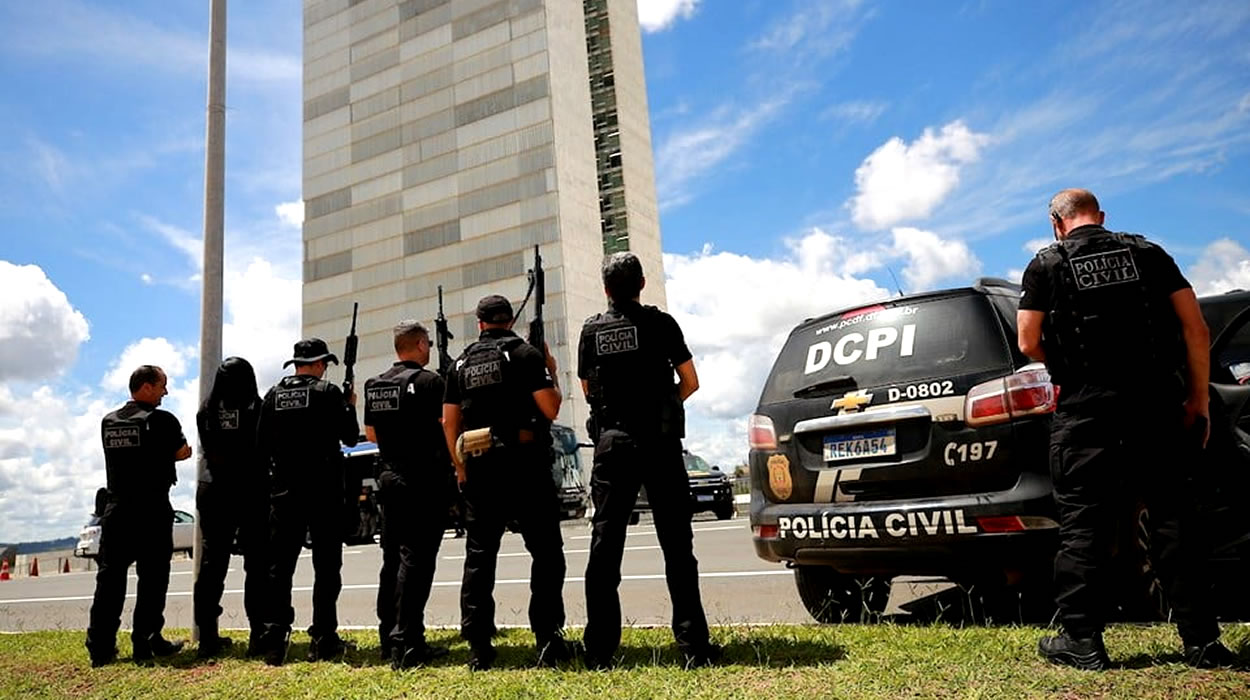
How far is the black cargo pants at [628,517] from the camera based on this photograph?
4.04 metres

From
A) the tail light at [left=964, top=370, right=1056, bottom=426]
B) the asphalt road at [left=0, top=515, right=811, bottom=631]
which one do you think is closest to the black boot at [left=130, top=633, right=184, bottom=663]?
the asphalt road at [left=0, top=515, right=811, bottom=631]

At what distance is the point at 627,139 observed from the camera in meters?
64.5

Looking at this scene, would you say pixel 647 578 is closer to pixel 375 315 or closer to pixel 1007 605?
pixel 1007 605

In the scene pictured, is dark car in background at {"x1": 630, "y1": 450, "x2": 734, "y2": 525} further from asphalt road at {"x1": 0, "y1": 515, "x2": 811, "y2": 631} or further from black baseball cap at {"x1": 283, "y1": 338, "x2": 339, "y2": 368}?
black baseball cap at {"x1": 283, "y1": 338, "x2": 339, "y2": 368}

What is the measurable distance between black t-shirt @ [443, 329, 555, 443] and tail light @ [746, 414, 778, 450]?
1.23 m

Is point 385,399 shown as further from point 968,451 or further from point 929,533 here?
point 968,451

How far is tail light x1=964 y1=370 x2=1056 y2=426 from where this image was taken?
407 centimetres

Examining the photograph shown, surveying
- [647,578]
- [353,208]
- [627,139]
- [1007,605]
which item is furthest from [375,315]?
[1007,605]

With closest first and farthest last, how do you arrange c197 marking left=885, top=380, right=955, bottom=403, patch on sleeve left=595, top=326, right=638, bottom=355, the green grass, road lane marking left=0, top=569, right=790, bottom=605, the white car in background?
the green grass < patch on sleeve left=595, top=326, right=638, bottom=355 < c197 marking left=885, top=380, right=955, bottom=403 < road lane marking left=0, top=569, right=790, bottom=605 < the white car in background

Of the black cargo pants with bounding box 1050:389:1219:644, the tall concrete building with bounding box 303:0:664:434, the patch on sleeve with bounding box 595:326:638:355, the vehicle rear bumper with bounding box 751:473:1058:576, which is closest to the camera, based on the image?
the black cargo pants with bounding box 1050:389:1219:644

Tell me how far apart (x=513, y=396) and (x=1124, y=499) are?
274cm

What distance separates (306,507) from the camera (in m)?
5.18

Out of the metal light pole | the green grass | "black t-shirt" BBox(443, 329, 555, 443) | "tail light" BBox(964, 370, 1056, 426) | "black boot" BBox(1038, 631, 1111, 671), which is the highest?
the metal light pole

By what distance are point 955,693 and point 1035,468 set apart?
49.9 inches
